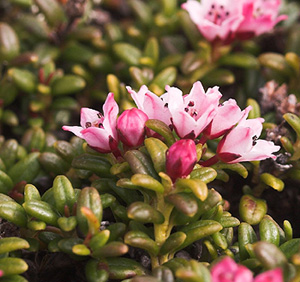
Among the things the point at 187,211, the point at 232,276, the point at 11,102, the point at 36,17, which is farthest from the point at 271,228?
the point at 36,17

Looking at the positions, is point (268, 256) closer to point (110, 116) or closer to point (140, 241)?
point (140, 241)

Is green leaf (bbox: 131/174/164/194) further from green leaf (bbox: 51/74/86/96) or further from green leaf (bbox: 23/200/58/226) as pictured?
green leaf (bbox: 51/74/86/96)

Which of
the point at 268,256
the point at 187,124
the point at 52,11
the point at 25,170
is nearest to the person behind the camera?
the point at 268,256

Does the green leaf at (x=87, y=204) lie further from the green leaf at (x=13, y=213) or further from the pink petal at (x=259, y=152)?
the pink petal at (x=259, y=152)

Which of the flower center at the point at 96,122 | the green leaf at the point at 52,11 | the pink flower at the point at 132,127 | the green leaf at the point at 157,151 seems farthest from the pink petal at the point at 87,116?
the green leaf at the point at 52,11

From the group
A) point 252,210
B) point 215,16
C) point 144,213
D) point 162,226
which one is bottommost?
point 252,210

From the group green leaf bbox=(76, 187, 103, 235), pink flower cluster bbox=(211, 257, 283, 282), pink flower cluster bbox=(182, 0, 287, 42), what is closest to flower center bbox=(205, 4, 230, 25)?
pink flower cluster bbox=(182, 0, 287, 42)

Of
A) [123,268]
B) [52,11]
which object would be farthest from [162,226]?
[52,11]
